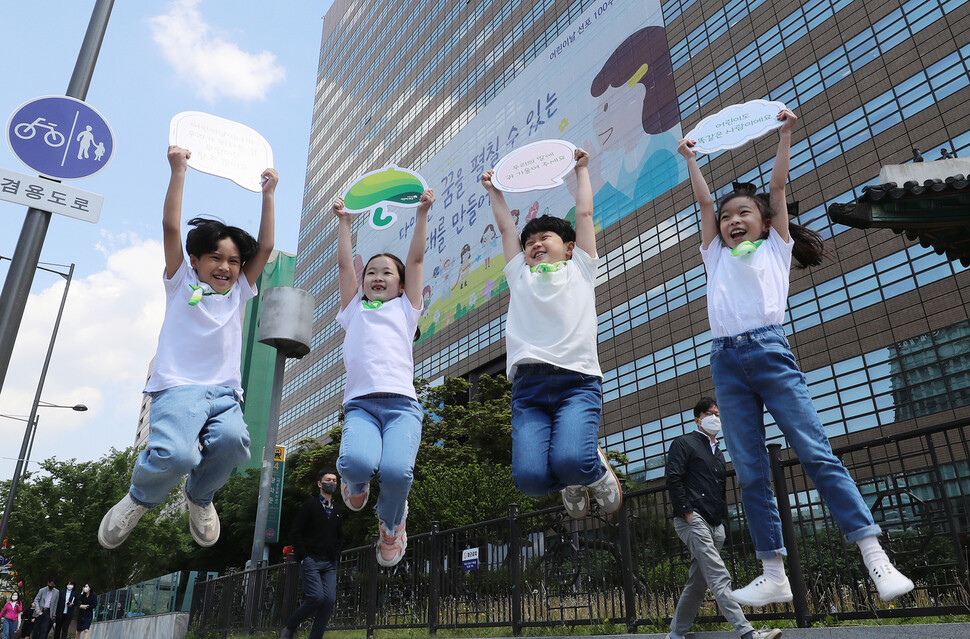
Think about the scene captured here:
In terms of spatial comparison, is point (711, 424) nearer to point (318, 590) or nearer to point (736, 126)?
point (736, 126)

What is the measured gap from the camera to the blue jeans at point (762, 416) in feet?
12.1

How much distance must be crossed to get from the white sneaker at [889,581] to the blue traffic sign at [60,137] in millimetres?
5354

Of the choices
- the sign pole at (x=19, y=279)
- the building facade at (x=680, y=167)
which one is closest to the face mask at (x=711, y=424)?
the sign pole at (x=19, y=279)

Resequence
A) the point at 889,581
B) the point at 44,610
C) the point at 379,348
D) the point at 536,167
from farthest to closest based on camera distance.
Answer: the point at 44,610 < the point at 536,167 < the point at 379,348 < the point at 889,581

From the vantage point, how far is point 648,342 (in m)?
31.9

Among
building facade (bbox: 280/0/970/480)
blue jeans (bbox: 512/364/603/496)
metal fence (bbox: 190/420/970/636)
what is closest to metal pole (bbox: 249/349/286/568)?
metal fence (bbox: 190/420/970/636)

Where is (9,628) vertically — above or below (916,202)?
below

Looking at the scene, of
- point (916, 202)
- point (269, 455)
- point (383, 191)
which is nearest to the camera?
point (383, 191)

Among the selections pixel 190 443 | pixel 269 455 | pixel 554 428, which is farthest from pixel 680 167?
pixel 190 443

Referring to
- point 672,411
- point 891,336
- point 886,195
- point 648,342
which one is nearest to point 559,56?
point 648,342

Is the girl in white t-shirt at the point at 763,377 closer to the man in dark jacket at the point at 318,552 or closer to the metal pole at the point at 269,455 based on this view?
the man in dark jacket at the point at 318,552

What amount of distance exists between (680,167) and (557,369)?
30767mm

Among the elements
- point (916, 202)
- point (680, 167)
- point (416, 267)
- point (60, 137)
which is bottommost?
point (416, 267)

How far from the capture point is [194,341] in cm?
406
